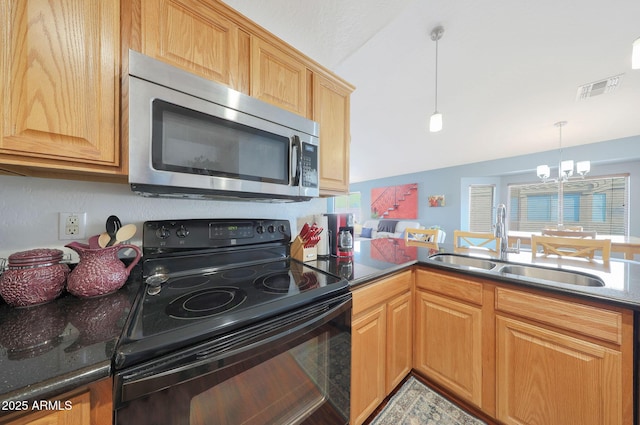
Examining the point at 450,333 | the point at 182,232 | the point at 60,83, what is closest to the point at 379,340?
the point at 450,333

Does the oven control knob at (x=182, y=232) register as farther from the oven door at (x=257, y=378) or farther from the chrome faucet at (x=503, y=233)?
the chrome faucet at (x=503, y=233)

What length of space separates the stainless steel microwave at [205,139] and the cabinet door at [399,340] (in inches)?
34.5

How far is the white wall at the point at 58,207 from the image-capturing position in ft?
2.54

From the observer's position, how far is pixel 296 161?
3.60ft

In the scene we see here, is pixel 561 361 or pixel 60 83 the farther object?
pixel 561 361

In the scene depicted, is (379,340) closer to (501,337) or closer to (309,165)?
(501,337)

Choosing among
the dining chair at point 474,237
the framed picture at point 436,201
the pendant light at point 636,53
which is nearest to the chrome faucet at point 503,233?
the dining chair at point 474,237

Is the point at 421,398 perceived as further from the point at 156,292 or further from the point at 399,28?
the point at 399,28

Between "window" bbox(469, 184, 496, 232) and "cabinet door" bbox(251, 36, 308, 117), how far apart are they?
5649 mm

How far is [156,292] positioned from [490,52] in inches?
127

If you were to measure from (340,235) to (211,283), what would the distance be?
83cm

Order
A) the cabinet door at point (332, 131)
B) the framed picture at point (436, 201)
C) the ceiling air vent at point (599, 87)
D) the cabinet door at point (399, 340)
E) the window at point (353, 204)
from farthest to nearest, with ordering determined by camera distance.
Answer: the window at point (353, 204) < the framed picture at point (436, 201) < the ceiling air vent at point (599, 87) < the cabinet door at point (332, 131) < the cabinet door at point (399, 340)

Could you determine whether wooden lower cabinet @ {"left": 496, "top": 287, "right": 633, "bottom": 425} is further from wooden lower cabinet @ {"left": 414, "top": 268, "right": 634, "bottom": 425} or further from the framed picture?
the framed picture

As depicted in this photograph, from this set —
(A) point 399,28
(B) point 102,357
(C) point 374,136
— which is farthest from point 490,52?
(B) point 102,357
